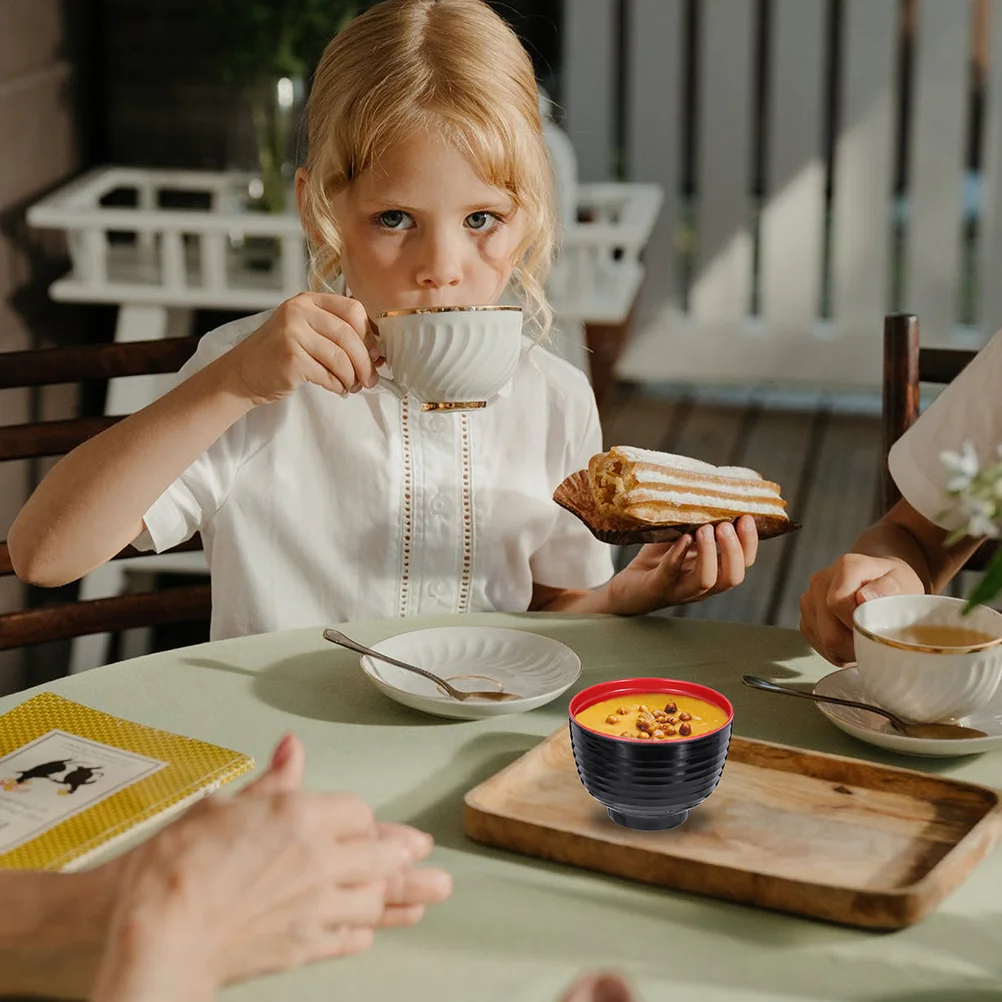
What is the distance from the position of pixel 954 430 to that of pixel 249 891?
0.99 metres

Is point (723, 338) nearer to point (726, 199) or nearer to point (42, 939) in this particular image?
point (726, 199)

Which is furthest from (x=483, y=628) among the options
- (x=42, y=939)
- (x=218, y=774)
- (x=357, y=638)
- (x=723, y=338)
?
(x=723, y=338)

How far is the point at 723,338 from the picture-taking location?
4590 millimetres

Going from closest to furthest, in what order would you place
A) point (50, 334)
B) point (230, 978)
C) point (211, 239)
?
point (230, 978)
point (211, 239)
point (50, 334)

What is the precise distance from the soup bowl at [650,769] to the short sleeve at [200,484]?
0.63 metres

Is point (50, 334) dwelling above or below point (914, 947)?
above

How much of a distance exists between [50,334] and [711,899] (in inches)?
95.9

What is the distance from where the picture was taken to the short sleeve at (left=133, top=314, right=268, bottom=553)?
1468 millimetres

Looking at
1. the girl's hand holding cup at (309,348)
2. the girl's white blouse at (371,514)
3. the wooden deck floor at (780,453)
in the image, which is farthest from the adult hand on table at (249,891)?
the wooden deck floor at (780,453)

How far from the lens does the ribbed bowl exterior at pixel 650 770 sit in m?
0.92

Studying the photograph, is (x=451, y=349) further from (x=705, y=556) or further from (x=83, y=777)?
(x=83, y=777)

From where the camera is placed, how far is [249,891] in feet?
2.47

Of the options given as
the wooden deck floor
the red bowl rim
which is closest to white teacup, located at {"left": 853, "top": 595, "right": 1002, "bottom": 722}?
the red bowl rim

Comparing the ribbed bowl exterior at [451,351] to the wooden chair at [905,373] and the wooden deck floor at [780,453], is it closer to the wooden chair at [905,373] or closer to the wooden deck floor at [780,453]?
the wooden chair at [905,373]
